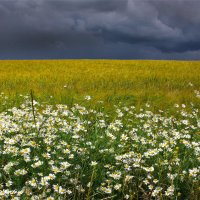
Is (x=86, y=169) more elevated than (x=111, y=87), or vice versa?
(x=111, y=87)

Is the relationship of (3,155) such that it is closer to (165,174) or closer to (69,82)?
(165,174)

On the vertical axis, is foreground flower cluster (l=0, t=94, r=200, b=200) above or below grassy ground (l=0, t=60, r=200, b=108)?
below

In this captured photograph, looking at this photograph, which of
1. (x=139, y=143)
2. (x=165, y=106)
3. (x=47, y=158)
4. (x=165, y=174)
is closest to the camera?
(x=47, y=158)

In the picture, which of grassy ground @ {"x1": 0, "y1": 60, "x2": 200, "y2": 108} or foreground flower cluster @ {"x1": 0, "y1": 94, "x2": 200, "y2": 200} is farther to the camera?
grassy ground @ {"x1": 0, "y1": 60, "x2": 200, "y2": 108}

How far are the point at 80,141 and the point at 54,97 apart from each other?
6731 mm

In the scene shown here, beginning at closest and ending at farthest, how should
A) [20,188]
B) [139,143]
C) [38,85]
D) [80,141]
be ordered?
[20,188]
[80,141]
[139,143]
[38,85]

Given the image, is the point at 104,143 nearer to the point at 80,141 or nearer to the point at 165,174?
the point at 80,141

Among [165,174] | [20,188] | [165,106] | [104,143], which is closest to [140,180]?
[165,174]

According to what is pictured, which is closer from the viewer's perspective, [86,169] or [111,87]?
[86,169]

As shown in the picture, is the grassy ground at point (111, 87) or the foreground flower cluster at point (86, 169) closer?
the foreground flower cluster at point (86, 169)

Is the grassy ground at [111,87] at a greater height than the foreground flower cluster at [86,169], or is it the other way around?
the grassy ground at [111,87]

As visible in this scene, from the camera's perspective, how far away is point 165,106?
11.4 meters

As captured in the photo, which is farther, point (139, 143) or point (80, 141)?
point (139, 143)

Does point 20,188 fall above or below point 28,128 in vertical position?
below
